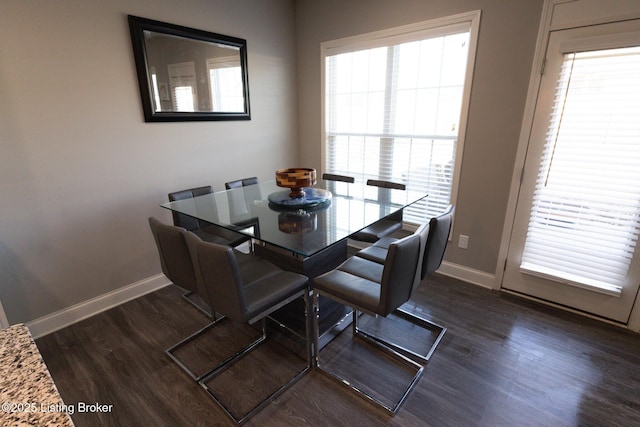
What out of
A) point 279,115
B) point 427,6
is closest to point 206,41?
point 279,115

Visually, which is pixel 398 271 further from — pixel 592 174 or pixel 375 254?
pixel 592 174

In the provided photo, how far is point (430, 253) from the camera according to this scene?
1776mm

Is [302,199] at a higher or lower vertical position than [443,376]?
higher

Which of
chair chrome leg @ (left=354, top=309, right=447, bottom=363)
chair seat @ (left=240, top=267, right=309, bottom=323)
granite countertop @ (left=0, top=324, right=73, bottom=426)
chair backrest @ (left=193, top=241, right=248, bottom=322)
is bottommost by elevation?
chair chrome leg @ (left=354, top=309, right=447, bottom=363)

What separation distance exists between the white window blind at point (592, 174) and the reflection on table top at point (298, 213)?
1.04 m

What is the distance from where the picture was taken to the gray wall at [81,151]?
78.4 inches

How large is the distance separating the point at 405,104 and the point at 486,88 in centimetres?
72

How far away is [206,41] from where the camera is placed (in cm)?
277

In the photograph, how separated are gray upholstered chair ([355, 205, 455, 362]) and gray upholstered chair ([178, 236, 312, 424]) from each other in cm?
61

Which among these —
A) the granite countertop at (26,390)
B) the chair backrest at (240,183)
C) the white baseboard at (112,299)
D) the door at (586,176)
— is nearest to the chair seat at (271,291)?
the granite countertop at (26,390)

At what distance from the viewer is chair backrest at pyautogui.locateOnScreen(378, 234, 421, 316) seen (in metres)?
1.45

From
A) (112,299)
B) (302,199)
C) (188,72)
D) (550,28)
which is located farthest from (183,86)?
(550,28)

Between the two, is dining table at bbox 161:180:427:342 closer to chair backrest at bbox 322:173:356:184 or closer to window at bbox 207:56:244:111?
chair backrest at bbox 322:173:356:184

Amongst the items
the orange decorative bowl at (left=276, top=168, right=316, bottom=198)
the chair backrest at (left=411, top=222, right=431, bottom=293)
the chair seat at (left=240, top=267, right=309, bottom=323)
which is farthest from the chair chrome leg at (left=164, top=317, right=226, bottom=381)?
the chair backrest at (left=411, top=222, right=431, bottom=293)
